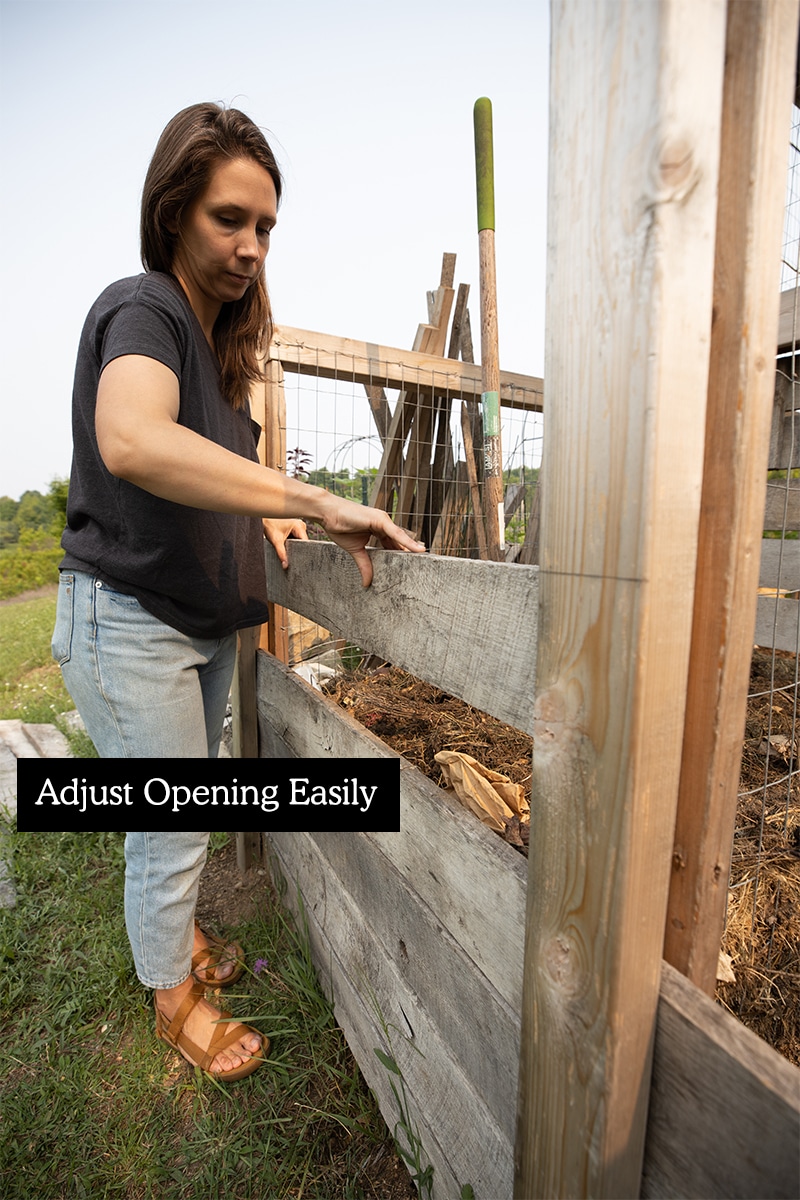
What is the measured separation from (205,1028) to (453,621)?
1.59m

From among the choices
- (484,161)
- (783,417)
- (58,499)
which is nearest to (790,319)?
(783,417)

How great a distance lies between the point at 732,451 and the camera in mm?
632

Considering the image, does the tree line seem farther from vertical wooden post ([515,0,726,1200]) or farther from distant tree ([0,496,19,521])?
vertical wooden post ([515,0,726,1200])

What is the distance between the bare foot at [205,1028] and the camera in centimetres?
180

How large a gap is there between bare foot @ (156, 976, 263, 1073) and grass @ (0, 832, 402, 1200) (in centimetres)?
5

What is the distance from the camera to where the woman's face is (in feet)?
4.79

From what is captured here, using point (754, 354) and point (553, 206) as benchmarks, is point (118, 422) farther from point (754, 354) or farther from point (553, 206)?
point (754, 354)

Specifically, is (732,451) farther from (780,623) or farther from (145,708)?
(780,623)

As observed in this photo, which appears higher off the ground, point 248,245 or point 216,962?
point 248,245

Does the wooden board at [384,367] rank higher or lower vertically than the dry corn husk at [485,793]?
higher

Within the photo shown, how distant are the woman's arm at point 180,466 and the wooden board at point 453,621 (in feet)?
0.36

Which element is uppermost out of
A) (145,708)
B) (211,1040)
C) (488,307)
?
(488,307)

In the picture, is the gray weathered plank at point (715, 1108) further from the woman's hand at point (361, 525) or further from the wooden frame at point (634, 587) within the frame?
the woman's hand at point (361, 525)

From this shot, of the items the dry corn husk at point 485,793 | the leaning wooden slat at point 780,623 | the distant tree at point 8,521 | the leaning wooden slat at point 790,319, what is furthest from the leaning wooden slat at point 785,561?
the distant tree at point 8,521
